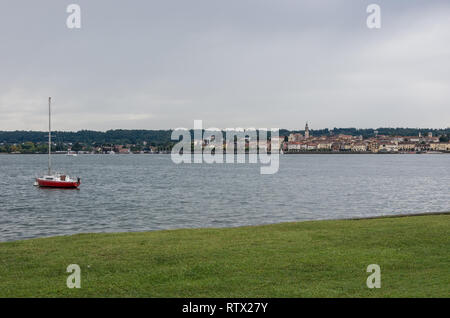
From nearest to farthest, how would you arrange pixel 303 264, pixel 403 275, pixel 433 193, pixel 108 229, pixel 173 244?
pixel 403 275
pixel 303 264
pixel 173 244
pixel 108 229
pixel 433 193

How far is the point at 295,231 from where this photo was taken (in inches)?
587

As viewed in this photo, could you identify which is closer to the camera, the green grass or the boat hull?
the green grass

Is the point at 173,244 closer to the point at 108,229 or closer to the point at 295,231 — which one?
the point at 295,231

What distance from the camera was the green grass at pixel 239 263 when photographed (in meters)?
8.59

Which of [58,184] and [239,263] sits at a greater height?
[239,263]

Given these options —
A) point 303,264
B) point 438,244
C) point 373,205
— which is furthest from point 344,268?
point 373,205

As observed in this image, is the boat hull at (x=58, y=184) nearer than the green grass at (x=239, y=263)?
No

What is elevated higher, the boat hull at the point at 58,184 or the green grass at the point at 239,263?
the green grass at the point at 239,263

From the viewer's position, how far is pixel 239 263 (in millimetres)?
10398

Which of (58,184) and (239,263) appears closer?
(239,263)

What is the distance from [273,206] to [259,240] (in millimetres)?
22496

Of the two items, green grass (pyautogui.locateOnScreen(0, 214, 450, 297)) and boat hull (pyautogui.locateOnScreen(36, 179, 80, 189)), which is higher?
green grass (pyautogui.locateOnScreen(0, 214, 450, 297))

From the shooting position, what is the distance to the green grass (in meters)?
8.59

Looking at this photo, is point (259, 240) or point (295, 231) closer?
point (259, 240)
